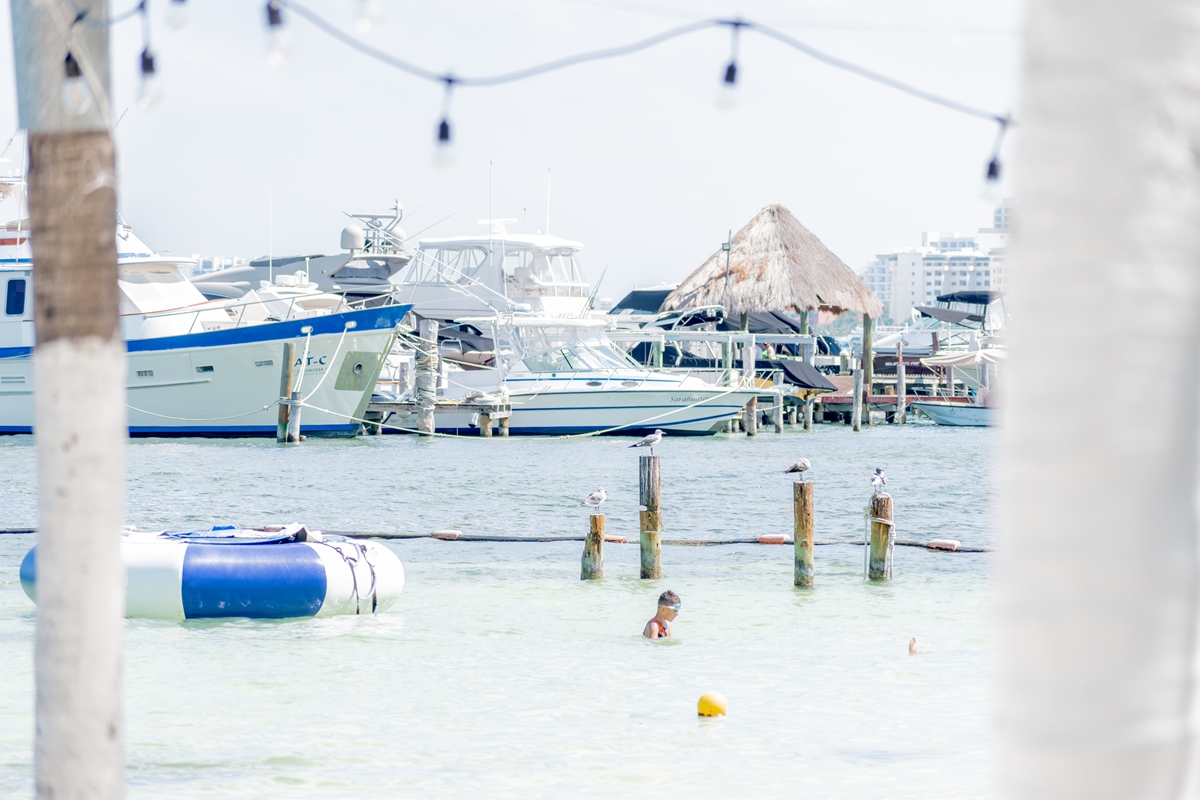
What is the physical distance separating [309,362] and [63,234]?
33062mm

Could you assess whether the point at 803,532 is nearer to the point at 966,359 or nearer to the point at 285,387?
the point at 285,387

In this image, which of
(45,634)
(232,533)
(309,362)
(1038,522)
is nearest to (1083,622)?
(1038,522)

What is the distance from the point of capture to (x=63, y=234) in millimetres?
3537

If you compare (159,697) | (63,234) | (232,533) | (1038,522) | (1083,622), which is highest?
(63,234)

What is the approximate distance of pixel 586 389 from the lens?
3809 cm

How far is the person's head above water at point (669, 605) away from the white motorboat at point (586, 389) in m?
25.8

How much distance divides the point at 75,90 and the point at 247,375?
33584mm

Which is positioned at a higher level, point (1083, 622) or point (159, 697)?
point (1083, 622)

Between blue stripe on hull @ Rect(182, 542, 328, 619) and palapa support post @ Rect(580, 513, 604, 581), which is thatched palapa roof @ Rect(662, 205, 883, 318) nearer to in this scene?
palapa support post @ Rect(580, 513, 604, 581)

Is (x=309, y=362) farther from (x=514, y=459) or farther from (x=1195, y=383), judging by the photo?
(x=1195, y=383)

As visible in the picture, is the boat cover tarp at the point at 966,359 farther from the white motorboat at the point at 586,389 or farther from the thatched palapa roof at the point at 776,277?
the white motorboat at the point at 586,389

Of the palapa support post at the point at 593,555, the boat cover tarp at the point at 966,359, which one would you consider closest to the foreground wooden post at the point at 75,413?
the palapa support post at the point at 593,555

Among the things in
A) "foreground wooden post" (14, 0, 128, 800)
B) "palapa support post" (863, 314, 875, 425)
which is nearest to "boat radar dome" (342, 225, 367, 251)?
"palapa support post" (863, 314, 875, 425)

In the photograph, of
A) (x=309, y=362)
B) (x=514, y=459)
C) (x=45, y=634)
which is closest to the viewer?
(x=45, y=634)
